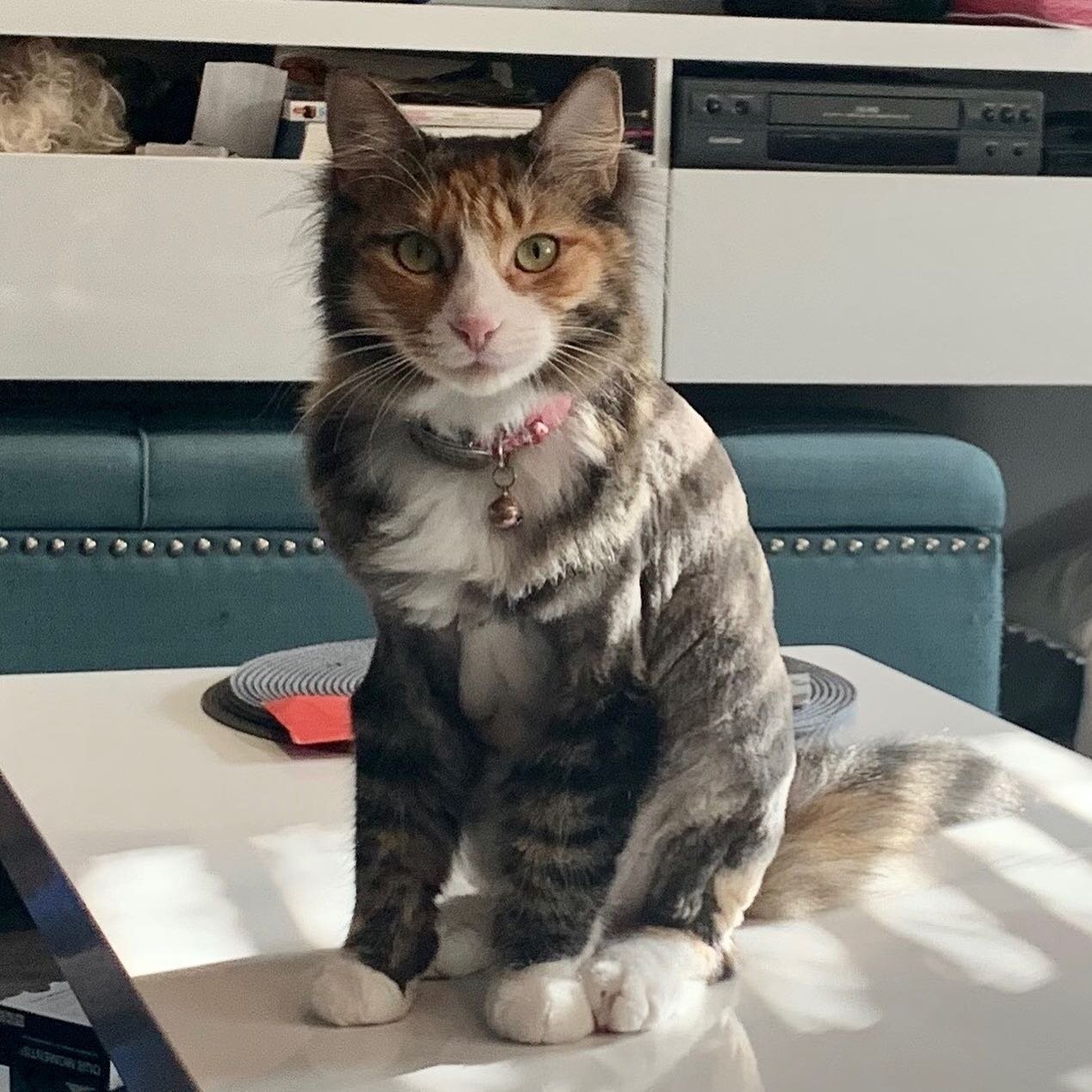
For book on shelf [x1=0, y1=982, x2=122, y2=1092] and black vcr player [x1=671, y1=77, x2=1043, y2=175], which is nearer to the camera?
book on shelf [x1=0, y1=982, x2=122, y2=1092]

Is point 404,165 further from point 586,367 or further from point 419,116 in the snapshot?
point 419,116

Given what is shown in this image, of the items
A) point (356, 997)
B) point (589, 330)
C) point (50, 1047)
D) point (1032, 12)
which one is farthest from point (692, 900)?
point (1032, 12)

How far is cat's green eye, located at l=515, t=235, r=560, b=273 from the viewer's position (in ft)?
2.58

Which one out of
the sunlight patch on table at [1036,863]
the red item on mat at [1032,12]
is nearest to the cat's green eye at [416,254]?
the sunlight patch on table at [1036,863]

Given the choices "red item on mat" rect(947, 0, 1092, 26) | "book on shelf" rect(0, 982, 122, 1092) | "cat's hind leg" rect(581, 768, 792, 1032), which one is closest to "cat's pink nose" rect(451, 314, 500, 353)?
→ "cat's hind leg" rect(581, 768, 792, 1032)

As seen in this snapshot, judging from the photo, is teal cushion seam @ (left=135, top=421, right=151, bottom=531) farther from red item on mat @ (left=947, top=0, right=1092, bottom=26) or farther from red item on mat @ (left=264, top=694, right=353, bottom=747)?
red item on mat @ (left=947, top=0, right=1092, bottom=26)

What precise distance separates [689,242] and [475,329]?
5.70ft

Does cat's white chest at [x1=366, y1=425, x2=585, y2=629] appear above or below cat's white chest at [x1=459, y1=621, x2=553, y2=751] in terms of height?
above

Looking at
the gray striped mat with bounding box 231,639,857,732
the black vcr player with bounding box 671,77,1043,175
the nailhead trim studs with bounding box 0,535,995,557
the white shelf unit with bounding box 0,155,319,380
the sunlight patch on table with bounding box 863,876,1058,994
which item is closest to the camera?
the sunlight patch on table with bounding box 863,876,1058,994

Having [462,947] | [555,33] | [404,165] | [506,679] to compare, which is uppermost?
[555,33]

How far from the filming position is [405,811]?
839mm

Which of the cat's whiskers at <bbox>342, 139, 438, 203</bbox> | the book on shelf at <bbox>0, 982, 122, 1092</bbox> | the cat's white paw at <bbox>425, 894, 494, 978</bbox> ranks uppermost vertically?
the cat's whiskers at <bbox>342, 139, 438, 203</bbox>

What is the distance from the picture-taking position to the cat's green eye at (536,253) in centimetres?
79

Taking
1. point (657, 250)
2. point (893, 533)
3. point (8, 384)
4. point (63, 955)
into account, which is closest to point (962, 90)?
point (893, 533)
